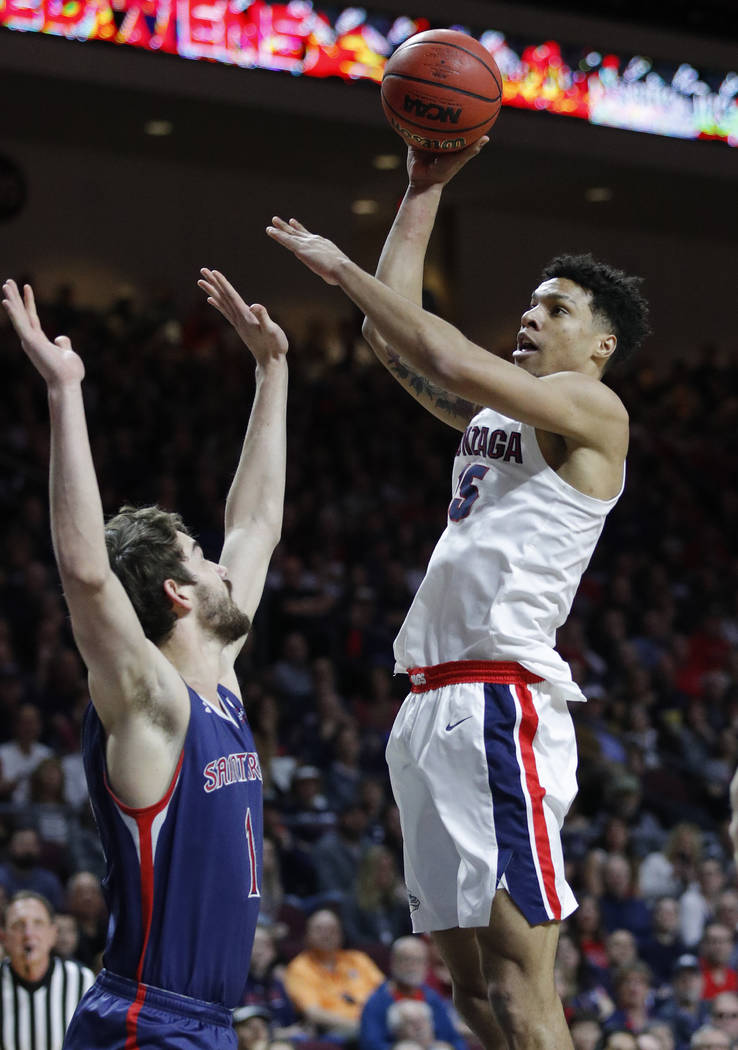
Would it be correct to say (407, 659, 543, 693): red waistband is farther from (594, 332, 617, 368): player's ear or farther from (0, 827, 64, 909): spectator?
(0, 827, 64, 909): spectator

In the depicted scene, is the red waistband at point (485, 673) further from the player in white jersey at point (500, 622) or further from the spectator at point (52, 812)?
the spectator at point (52, 812)

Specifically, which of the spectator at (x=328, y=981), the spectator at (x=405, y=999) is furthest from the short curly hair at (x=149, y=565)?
the spectator at (x=328, y=981)

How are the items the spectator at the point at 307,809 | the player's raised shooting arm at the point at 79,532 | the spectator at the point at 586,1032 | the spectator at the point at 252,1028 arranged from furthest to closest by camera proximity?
1. the spectator at the point at 307,809
2. the spectator at the point at 586,1032
3. the spectator at the point at 252,1028
4. the player's raised shooting arm at the point at 79,532

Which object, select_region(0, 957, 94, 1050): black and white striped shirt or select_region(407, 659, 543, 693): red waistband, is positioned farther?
select_region(0, 957, 94, 1050): black and white striped shirt

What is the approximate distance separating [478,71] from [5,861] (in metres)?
5.30

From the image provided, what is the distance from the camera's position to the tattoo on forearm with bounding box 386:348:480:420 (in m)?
4.26

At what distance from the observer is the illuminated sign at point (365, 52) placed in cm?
1265

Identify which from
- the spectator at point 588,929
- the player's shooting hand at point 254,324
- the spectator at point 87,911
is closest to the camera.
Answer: the player's shooting hand at point 254,324

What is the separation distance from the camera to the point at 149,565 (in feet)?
10.4

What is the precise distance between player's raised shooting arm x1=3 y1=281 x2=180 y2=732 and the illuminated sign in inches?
406

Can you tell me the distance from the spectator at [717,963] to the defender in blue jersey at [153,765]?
6713 mm

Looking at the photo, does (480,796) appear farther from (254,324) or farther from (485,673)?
(254,324)

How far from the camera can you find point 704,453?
1656cm

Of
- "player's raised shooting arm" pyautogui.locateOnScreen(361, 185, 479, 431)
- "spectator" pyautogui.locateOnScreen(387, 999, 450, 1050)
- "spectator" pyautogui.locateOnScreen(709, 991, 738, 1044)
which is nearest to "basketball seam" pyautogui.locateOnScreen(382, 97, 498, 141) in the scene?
"player's raised shooting arm" pyautogui.locateOnScreen(361, 185, 479, 431)
